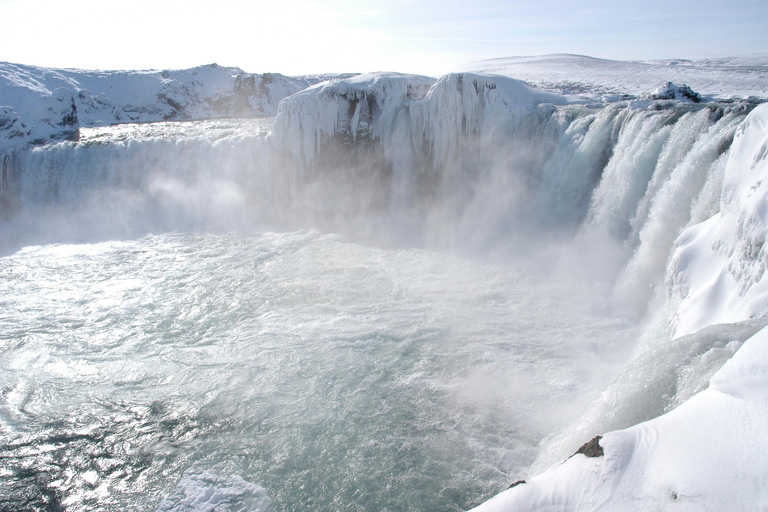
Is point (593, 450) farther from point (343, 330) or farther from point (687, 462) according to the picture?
point (343, 330)

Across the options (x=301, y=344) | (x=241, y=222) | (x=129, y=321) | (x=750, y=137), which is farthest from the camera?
(x=241, y=222)

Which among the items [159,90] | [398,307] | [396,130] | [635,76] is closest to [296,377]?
[398,307]

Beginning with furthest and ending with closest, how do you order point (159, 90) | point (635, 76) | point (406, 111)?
point (159, 90) < point (635, 76) < point (406, 111)

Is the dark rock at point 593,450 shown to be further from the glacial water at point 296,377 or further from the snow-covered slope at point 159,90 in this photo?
the snow-covered slope at point 159,90

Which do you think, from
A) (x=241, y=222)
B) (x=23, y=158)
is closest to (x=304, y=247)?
(x=241, y=222)

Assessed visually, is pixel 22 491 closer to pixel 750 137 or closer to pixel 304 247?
pixel 304 247

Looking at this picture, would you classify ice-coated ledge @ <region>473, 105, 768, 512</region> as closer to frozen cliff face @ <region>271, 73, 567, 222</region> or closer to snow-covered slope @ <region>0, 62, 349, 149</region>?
frozen cliff face @ <region>271, 73, 567, 222</region>

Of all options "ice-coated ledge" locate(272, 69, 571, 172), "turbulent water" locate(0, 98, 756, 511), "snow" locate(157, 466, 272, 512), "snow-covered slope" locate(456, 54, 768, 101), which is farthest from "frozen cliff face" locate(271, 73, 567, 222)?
"snow" locate(157, 466, 272, 512)
